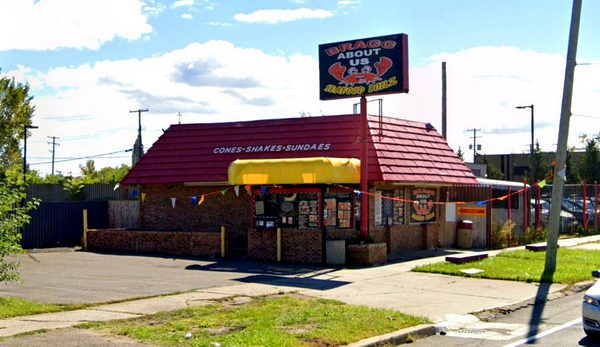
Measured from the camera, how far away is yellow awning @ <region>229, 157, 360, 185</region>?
21062 millimetres

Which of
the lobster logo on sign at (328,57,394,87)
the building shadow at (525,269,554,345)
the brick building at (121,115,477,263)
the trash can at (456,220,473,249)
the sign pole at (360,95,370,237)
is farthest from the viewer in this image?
the trash can at (456,220,473,249)

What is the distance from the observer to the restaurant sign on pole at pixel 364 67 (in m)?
21.3

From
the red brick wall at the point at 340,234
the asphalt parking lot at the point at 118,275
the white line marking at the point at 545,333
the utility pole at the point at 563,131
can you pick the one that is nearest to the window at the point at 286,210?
the red brick wall at the point at 340,234

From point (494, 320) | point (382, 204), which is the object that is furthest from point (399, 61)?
point (494, 320)

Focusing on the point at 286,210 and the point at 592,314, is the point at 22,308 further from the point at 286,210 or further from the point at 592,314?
the point at 286,210

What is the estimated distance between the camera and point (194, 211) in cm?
2656

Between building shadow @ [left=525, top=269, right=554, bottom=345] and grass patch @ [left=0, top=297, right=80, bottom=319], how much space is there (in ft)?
26.1

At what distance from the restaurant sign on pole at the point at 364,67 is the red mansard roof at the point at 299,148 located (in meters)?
2.18

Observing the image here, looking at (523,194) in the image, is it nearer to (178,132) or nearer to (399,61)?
(399,61)

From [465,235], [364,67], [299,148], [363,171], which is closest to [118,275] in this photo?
[363,171]

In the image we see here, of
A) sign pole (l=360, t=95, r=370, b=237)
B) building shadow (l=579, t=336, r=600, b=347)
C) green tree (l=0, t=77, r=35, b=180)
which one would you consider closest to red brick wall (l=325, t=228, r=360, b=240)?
sign pole (l=360, t=95, r=370, b=237)

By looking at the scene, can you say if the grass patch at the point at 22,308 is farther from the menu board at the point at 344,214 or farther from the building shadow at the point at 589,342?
the menu board at the point at 344,214

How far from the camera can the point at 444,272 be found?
19.2 metres

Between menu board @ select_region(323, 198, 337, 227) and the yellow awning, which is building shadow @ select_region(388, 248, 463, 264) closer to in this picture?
menu board @ select_region(323, 198, 337, 227)
